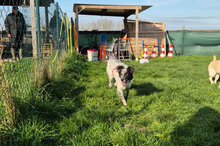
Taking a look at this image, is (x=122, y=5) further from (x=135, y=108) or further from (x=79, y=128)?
(x=79, y=128)

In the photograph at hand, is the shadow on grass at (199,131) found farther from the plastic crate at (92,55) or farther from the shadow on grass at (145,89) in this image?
the plastic crate at (92,55)

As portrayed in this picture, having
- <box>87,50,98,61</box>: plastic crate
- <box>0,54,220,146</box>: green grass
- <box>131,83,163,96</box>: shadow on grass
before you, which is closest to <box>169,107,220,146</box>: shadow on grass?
<box>0,54,220,146</box>: green grass

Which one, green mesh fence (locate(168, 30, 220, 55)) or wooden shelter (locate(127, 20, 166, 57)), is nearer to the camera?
wooden shelter (locate(127, 20, 166, 57))

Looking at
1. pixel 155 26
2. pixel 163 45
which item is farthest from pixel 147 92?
pixel 155 26

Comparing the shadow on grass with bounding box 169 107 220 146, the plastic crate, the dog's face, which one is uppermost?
the plastic crate

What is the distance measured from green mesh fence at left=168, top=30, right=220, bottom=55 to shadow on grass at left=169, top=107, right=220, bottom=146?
11577mm

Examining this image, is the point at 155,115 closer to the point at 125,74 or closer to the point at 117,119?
the point at 117,119

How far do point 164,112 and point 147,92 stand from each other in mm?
1259

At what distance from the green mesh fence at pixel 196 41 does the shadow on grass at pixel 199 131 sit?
11.6m

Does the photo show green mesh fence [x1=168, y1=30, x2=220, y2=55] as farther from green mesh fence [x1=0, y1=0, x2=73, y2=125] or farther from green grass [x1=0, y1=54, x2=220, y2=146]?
green mesh fence [x1=0, y1=0, x2=73, y2=125]

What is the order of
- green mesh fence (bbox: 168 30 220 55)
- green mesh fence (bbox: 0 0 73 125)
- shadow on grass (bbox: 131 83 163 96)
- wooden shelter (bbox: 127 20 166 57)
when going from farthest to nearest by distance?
green mesh fence (bbox: 168 30 220 55)
wooden shelter (bbox: 127 20 166 57)
shadow on grass (bbox: 131 83 163 96)
green mesh fence (bbox: 0 0 73 125)

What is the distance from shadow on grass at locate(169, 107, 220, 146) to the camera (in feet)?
8.21

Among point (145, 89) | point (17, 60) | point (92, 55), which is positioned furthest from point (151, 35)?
point (17, 60)

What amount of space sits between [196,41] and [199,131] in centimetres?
A: 1284
